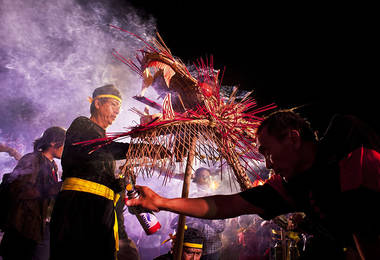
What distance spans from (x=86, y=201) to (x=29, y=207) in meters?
1.82

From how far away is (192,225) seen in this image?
374 cm

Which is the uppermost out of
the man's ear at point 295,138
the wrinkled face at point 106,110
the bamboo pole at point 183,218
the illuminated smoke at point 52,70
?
the illuminated smoke at point 52,70

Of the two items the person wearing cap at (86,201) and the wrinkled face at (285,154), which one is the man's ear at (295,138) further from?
the person wearing cap at (86,201)

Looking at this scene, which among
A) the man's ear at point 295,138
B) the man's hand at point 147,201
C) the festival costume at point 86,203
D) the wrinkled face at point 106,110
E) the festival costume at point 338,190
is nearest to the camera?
the festival costume at point 338,190

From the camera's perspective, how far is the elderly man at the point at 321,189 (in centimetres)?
84

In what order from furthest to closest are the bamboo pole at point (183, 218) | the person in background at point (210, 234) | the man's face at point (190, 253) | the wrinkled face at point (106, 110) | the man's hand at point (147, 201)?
the person in background at point (210, 234) → the man's face at point (190, 253) → the wrinkled face at point (106, 110) → the bamboo pole at point (183, 218) → the man's hand at point (147, 201)

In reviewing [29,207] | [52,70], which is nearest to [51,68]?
[52,70]

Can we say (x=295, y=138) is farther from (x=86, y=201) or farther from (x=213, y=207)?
(x=86, y=201)

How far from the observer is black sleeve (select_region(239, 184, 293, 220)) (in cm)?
144

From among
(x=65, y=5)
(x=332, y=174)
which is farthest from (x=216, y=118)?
Result: (x=65, y=5)

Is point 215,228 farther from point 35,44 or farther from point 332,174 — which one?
point 35,44

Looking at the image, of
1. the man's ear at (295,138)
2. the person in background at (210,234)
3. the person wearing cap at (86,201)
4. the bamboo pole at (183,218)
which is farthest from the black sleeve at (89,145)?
the person in background at (210,234)

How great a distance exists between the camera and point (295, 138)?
4.17 ft

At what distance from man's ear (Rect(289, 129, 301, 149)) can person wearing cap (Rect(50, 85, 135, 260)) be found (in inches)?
54.6
